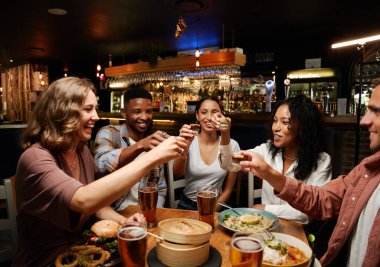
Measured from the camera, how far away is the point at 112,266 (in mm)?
1010

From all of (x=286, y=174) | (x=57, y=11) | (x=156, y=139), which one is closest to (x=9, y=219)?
(x=156, y=139)

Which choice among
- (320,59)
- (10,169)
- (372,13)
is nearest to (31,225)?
(10,169)

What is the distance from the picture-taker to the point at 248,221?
1424 mm

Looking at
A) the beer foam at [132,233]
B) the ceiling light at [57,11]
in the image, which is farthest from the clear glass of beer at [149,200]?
the ceiling light at [57,11]

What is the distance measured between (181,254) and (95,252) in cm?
33

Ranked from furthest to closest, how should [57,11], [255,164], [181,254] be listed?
[57,11] → [255,164] → [181,254]

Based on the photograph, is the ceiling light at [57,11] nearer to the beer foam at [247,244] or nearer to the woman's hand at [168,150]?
the woman's hand at [168,150]

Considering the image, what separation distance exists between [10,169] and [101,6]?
10.1 feet

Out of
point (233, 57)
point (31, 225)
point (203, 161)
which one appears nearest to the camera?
point (31, 225)

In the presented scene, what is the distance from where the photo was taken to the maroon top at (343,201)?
136 centimetres

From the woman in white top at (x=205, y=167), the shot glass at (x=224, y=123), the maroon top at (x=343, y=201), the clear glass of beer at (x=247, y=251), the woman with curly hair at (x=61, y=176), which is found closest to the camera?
the clear glass of beer at (x=247, y=251)

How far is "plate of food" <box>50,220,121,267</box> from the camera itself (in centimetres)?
100

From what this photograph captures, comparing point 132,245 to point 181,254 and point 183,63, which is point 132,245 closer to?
point 181,254

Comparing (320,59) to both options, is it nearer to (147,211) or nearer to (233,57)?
(233,57)
